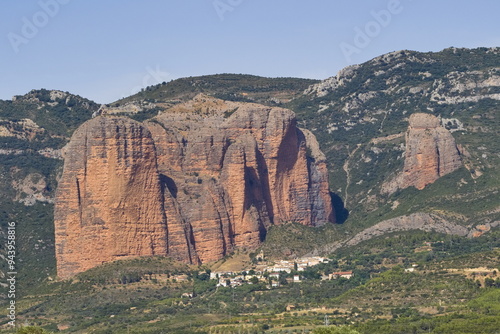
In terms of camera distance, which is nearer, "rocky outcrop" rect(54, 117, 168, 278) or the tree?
the tree

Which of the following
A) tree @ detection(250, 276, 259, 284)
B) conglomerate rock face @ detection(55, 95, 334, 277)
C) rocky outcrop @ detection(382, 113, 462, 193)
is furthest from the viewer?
rocky outcrop @ detection(382, 113, 462, 193)

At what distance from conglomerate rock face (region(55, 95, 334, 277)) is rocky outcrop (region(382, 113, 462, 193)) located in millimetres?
11578

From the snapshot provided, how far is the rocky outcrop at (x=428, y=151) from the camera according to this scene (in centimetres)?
18125

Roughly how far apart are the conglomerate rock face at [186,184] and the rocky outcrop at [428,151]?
11578mm

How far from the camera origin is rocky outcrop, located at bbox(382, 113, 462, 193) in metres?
181

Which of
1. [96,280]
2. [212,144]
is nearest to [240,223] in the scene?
[212,144]

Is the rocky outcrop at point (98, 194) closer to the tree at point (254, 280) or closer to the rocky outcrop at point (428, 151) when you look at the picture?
the tree at point (254, 280)

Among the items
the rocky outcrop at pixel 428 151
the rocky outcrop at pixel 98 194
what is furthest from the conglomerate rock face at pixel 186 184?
the rocky outcrop at pixel 428 151

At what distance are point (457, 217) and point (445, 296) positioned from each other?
36574 mm

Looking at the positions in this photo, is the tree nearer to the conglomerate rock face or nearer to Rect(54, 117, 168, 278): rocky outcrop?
the conglomerate rock face

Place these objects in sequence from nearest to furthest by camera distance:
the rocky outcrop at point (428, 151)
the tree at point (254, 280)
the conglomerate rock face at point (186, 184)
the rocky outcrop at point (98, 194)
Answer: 1. the tree at point (254, 280)
2. the rocky outcrop at point (98, 194)
3. the conglomerate rock face at point (186, 184)
4. the rocky outcrop at point (428, 151)

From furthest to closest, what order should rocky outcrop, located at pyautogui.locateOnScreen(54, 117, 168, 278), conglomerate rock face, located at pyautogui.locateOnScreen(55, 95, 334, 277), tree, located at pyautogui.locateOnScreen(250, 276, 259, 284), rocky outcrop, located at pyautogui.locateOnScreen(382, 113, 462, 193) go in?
rocky outcrop, located at pyautogui.locateOnScreen(382, 113, 462, 193)
conglomerate rock face, located at pyautogui.locateOnScreen(55, 95, 334, 277)
rocky outcrop, located at pyautogui.locateOnScreen(54, 117, 168, 278)
tree, located at pyautogui.locateOnScreen(250, 276, 259, 284)

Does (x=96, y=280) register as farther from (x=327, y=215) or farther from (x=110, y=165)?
(x=327, y=215)

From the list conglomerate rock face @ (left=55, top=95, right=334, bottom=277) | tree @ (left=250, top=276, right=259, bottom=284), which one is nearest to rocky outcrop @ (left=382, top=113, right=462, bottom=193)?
conglomerate rock face @ (left=55, top=95, right=334, bottom=277)
